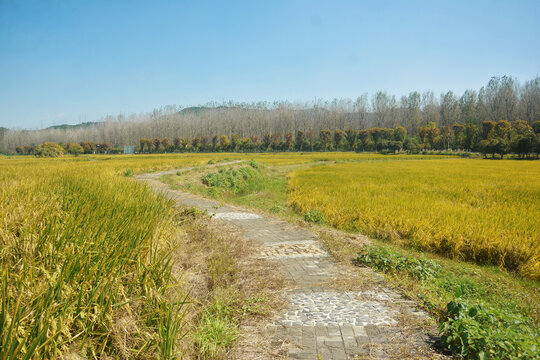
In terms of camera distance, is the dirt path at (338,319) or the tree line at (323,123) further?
the tree line at (323,123)

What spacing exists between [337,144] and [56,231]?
75.5m

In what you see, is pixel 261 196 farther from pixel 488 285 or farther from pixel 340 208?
pixel 488 285

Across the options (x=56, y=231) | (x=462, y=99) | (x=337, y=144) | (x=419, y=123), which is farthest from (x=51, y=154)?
(x=462, y=99)

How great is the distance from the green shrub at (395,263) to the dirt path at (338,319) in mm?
302

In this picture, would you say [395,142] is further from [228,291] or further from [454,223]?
[228,291]

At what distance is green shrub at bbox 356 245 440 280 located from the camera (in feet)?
15.4

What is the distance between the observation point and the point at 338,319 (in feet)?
10.8

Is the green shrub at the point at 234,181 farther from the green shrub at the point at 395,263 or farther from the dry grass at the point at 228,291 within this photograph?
the green shrub at the point at 395,263

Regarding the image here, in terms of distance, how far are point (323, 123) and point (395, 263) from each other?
96.3 metres

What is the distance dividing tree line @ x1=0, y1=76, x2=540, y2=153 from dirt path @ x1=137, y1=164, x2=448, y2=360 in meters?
64.0

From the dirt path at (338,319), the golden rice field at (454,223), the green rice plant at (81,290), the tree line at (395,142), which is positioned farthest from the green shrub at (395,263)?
the tree line at (395,142)

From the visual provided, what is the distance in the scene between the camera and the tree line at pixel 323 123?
2985 inches

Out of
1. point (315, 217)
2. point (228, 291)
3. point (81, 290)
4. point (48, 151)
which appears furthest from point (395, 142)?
point (81, 290)

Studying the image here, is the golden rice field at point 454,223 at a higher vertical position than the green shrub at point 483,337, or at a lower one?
lower
